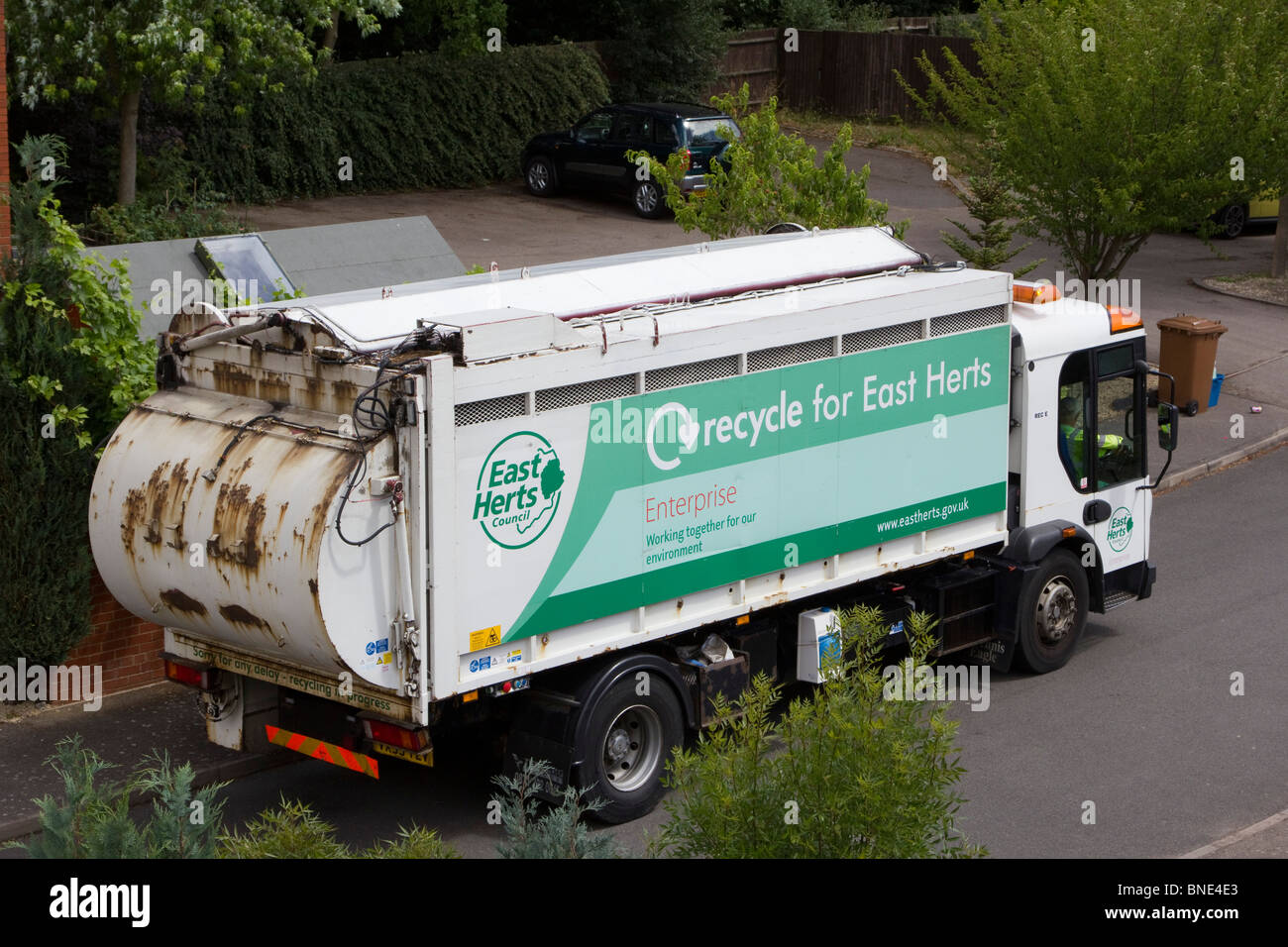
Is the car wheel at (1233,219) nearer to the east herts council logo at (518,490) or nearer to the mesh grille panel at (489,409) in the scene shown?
the east herts council logo at (518,490)

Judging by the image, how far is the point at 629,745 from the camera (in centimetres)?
950

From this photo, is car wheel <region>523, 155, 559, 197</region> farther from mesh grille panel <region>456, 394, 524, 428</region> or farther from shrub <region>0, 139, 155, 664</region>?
mesh grille panel <region>456, 394, 524, 428</region>

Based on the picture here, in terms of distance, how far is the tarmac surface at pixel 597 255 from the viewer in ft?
33.1

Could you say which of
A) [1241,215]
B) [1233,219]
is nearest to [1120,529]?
[1233,219]

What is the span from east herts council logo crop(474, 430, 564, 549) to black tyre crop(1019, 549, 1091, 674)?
432 cm

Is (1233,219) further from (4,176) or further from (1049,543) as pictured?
(4,176)

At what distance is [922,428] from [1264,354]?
13.1 metres

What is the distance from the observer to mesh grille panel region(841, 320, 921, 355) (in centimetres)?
1008

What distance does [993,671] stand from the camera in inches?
474

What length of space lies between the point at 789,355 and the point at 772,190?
6231mm

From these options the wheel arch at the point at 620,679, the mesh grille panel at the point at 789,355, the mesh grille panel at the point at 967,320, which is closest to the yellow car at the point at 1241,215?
the mesh grille panel at the point at 967,320

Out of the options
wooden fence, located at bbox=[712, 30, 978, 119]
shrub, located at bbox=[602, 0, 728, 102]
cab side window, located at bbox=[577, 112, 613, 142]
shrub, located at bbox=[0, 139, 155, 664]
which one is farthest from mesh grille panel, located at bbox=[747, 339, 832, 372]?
wooden fence, located at bbox=[712, 30, 978, 119]

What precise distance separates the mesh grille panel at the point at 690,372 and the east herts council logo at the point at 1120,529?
13.5 ft

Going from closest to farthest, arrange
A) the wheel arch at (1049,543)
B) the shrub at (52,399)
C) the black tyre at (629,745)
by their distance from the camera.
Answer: the black tyre at (629,745) < the shrub at (52,399) < the wheel arch at (1049,543)
